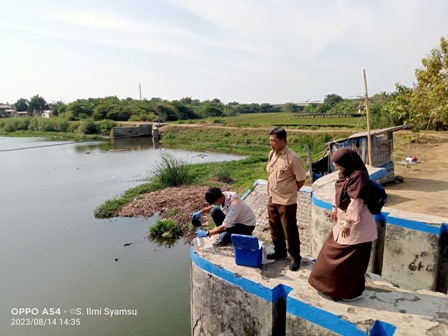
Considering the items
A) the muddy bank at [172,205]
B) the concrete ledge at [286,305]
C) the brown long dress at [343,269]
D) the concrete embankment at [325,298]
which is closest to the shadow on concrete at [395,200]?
→ the concrete embankment at [325,298]

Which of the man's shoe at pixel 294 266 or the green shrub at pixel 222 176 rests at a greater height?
the man's shoe at pixel 294 266

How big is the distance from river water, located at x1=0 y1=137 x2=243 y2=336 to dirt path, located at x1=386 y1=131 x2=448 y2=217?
16.8ft

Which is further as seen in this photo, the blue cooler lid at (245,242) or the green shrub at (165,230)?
the green shrub at (165,230)

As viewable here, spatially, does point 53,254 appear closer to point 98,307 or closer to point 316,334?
point 98,307

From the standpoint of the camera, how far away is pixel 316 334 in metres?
3.16

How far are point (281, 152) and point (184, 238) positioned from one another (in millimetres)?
6576

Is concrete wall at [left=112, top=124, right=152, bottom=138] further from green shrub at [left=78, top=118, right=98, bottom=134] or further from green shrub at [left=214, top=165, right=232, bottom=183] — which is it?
green shrub at [left=214, top=165, right=232, bottom=183]

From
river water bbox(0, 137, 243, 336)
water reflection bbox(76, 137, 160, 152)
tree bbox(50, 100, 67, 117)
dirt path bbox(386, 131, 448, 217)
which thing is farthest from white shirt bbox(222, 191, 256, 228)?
tree bbox(50, 100, 67, 117)

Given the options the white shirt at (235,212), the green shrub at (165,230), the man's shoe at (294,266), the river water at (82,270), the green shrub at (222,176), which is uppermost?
the white shirt at (235,212)

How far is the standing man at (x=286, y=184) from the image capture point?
3.73 meters

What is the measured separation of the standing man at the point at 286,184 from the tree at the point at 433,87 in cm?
904

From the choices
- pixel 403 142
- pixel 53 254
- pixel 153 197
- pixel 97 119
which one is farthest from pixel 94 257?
pixel 97 119

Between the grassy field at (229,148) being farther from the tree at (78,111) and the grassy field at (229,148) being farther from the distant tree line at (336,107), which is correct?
the tree at (78,111)

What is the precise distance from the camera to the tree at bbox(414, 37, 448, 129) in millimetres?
10719
